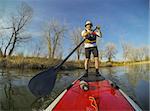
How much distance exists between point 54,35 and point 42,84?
0.78 metres

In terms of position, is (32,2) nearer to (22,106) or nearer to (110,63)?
(22,106)

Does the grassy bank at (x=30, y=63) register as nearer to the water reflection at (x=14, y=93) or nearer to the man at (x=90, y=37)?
the water reflection at (x=14, y=93)

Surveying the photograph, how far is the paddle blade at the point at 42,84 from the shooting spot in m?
1.15

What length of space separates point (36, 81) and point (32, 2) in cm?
76

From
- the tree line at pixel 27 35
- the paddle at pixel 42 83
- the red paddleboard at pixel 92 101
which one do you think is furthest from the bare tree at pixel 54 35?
the red paddleboard at pixel 92 101

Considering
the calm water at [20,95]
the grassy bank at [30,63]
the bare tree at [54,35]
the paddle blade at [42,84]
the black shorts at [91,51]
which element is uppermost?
the bare tree at [54,35]

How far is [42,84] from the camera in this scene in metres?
1.18

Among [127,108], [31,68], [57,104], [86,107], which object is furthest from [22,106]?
[31,68]

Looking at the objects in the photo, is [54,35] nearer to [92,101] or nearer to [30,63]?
[30,63]

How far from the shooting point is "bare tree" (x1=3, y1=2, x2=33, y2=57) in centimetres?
171

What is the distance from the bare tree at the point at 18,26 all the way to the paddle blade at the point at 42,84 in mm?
587

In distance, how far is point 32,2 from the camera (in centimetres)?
166

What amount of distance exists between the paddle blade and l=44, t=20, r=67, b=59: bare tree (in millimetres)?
630

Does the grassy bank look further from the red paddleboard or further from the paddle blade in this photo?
the red paddleboard
